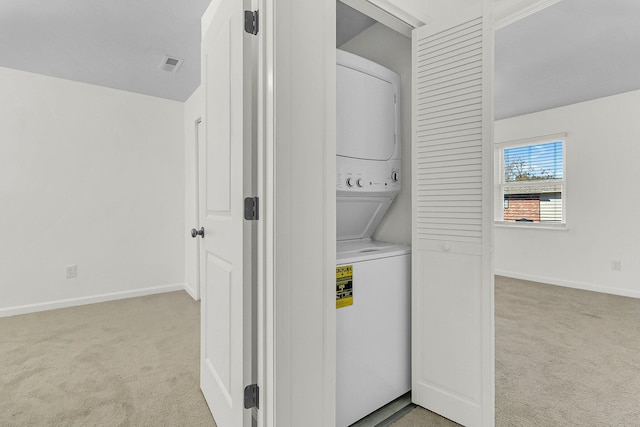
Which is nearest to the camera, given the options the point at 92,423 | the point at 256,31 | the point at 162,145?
the point at 256,31

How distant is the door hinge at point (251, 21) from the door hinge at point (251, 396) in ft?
4.56

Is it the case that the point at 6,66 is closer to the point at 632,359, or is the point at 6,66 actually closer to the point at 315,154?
the point at 315,154

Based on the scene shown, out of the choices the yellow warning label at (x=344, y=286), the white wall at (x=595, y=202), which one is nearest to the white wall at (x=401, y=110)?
the yellow warning label at (x=344, y=286)

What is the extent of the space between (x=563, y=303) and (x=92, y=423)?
14.1 ft

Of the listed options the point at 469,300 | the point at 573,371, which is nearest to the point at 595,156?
the point at 573,371

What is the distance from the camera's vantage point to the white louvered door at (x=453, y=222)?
5.01ft

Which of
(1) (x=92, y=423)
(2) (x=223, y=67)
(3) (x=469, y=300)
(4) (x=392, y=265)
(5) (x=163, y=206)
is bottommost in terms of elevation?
(1) (x=92, y=423)

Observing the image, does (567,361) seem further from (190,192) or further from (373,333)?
(190,192)

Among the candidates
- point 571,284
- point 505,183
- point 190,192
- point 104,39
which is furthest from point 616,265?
point 104,39

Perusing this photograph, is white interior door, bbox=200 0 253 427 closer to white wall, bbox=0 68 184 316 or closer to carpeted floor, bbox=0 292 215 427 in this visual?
carpeted floor, bbox=0 292 215 427

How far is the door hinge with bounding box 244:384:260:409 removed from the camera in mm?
1249

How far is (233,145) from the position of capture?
4.38 ft

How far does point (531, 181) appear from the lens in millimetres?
4789

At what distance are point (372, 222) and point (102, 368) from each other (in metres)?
2.04
